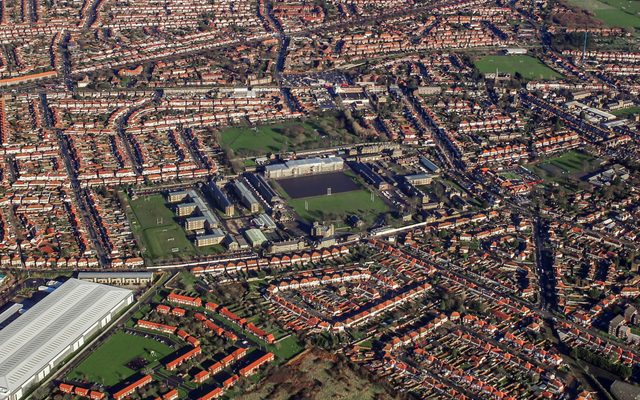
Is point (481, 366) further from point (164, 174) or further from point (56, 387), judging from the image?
point (164, 174)

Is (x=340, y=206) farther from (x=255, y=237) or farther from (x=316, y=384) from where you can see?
(x=316, y=384)

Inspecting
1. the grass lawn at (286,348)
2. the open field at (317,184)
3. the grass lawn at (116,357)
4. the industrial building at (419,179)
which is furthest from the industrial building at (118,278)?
the industrial building at (419,179)

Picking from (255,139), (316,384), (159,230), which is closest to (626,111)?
(255,139)

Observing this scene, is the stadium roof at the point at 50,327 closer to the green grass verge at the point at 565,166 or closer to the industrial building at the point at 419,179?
the industrial building at the point at 419,179

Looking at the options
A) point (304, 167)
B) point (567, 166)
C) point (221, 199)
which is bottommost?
point (567, 166)

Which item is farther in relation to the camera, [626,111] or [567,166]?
[626,111]

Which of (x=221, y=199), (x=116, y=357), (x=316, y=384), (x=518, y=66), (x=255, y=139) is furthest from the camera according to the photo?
(x=518, y=66)
